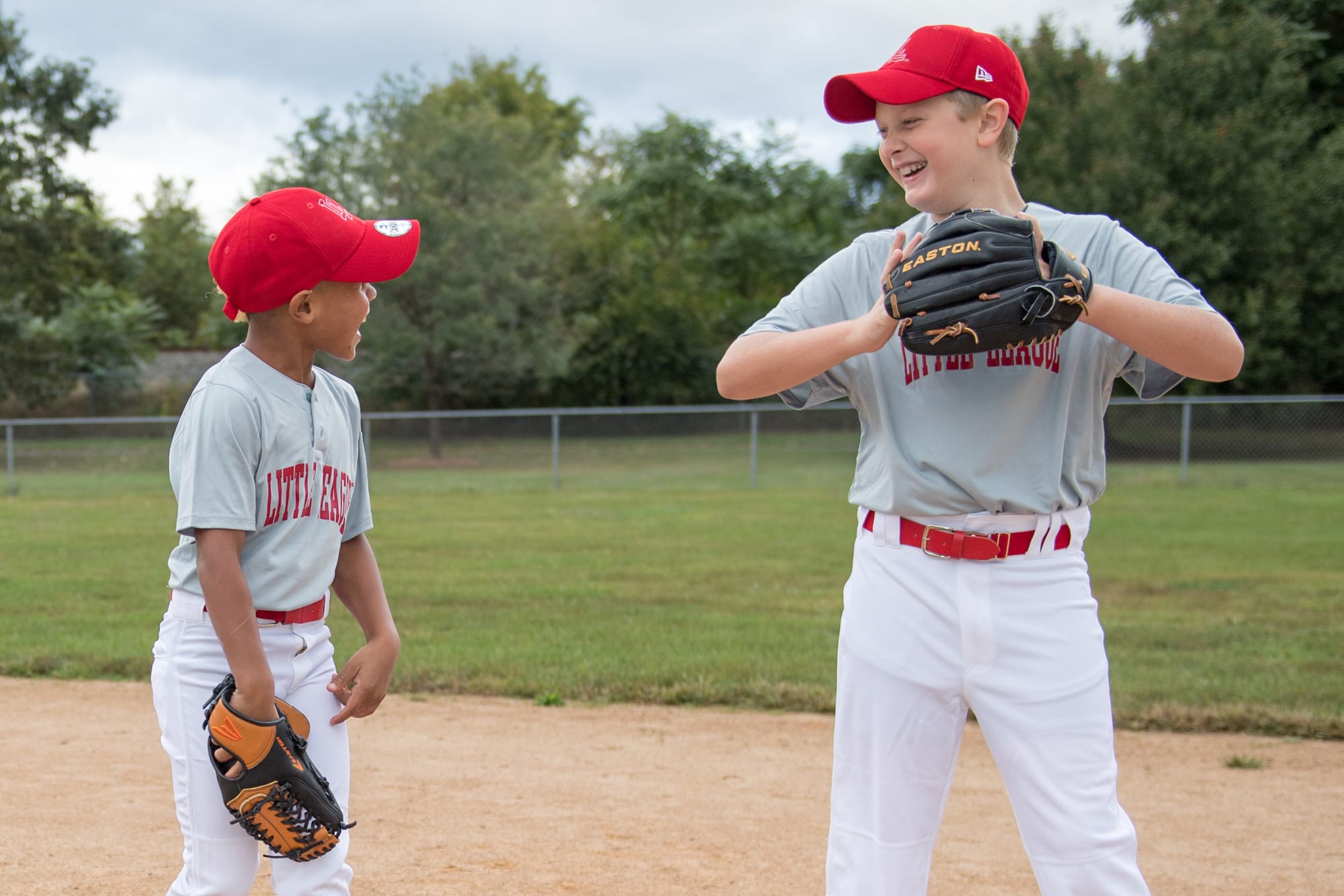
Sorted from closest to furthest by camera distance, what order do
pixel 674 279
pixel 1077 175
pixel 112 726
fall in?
pixel 112 726
pixel 1077 175
pixel 674 279

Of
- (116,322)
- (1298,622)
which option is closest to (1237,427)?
(1298,622)

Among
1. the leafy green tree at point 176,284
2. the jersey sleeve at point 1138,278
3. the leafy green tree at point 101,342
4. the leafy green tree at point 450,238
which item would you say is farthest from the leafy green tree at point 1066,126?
the leafy green tree at point 176,284

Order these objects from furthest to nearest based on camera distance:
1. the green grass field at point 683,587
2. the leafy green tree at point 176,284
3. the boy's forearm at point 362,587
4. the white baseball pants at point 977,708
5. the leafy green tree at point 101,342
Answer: the leafy green tree at point 176,284, the leafy green tree at point 101,342, the green grass field at point 683,587, the boy's forearm at point 362,587, the white baseball pants at point 977,708

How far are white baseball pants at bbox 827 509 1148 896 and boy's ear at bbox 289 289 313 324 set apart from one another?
1.18 meters

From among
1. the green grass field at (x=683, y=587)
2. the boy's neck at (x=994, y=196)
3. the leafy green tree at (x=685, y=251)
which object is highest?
the leafy green tree at (x=685, y=251)

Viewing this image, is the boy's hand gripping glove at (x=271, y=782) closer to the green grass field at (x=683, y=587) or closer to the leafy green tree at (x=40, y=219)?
the green grass field at (x=683, y=587)

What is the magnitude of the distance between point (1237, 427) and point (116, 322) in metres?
30.4

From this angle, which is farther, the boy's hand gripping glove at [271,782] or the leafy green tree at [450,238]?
the leafy green tree at [450,238]

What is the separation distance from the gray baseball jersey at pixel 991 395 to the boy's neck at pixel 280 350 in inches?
35.9

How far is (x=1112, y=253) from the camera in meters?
2.24

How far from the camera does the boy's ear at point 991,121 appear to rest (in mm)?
2195

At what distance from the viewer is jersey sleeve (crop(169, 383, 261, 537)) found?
2.14 meters

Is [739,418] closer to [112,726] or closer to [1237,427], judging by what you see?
[1237,427]

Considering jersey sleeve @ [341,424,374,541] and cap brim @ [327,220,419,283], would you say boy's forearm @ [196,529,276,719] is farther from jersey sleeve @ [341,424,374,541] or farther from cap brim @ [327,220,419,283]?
cap brim @ [327,220,419,283]
